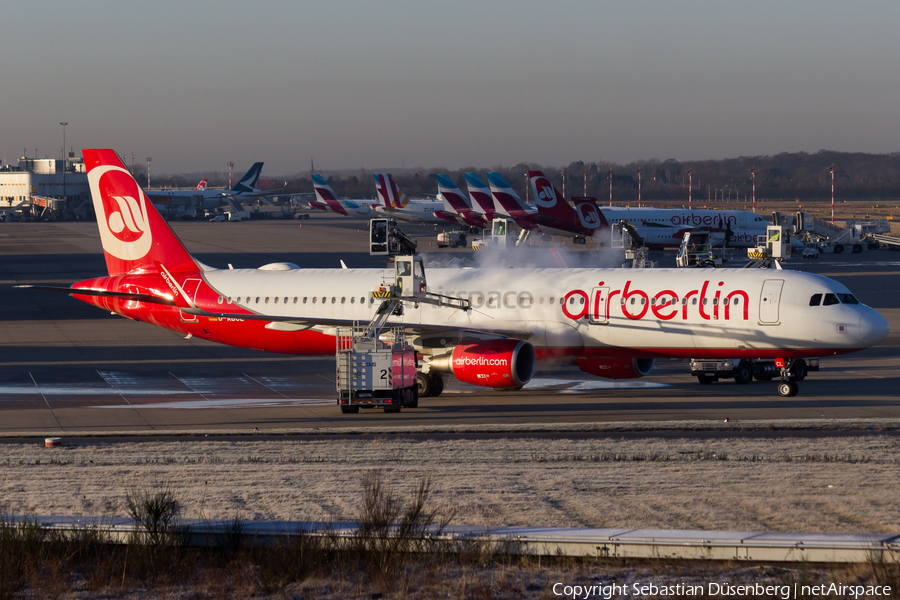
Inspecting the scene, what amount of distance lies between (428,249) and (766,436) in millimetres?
91708

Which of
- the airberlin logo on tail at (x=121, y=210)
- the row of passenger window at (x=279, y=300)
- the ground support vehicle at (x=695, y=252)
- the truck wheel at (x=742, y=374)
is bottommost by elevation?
the truck wheel at (x=742, y=374)

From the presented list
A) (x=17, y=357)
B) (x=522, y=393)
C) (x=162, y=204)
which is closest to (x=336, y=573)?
(x=522, y=393)

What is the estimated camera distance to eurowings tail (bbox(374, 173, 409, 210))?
149 meters

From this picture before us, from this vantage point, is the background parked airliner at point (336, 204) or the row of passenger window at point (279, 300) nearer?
the row of passenger window at point (279, 300)

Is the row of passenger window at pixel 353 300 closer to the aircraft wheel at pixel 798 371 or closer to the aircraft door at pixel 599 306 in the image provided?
the aircraft door at pixel 599 306

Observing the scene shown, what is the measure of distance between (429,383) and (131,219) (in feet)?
45.9

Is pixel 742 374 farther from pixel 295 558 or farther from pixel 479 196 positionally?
pixel 479 196

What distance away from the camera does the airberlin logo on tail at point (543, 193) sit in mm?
106125

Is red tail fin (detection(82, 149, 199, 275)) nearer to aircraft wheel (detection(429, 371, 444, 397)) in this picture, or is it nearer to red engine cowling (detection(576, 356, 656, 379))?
aircraft wheel (detection(429, 371, 444, 397))

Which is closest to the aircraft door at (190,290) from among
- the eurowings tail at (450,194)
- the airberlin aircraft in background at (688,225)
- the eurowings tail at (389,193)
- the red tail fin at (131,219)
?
the red tail fin at (131,219)

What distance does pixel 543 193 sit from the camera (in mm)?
106750

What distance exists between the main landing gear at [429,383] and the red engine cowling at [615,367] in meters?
4.92

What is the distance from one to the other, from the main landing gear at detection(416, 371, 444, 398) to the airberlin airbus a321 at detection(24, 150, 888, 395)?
47 millimetres

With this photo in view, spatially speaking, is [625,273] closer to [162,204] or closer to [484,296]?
[484,296]
